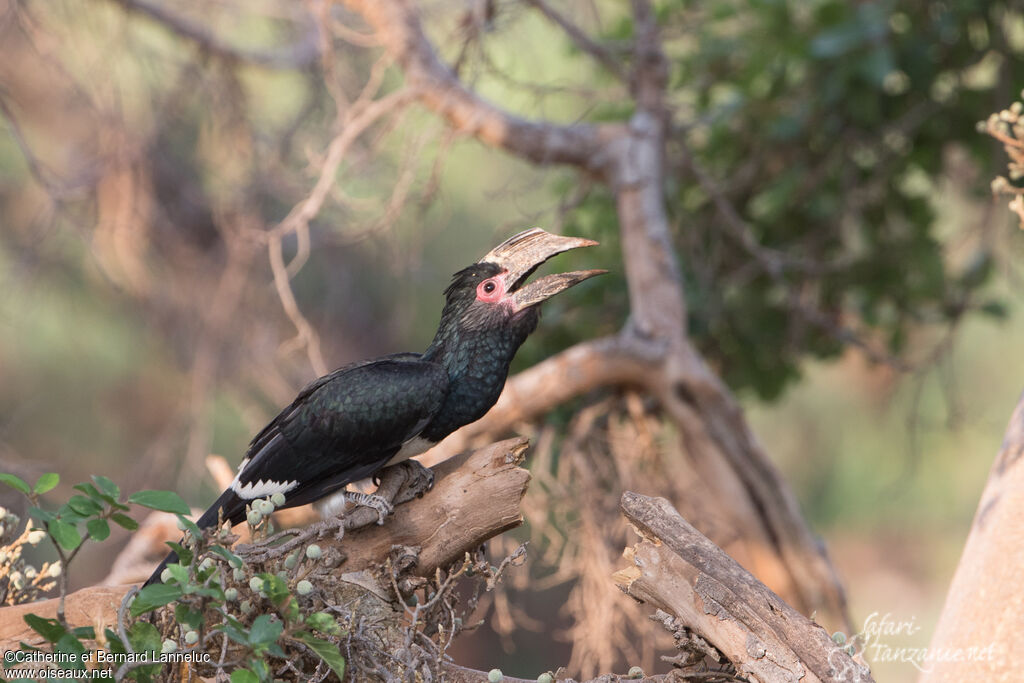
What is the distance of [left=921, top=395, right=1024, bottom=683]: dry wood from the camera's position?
187 centimetres

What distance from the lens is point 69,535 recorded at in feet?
4.99

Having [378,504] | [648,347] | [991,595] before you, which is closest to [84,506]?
[378,504]

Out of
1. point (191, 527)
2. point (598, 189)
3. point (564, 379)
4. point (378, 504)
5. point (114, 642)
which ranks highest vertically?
point (598, 189)

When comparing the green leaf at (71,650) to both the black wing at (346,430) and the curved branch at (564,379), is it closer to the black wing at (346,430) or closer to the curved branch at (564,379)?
the black wing at (346,430)

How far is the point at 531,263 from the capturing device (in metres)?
1.96

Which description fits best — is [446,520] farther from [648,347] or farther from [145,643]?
[648,347]

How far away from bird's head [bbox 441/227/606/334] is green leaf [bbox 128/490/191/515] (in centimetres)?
68

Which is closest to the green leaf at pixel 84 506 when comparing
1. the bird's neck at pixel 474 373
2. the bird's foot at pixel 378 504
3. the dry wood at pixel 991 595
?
the bird's foot at pixel 378 504

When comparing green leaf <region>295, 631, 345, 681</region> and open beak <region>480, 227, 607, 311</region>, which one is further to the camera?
A: open beak <region>480, 227, 607, 311</region>

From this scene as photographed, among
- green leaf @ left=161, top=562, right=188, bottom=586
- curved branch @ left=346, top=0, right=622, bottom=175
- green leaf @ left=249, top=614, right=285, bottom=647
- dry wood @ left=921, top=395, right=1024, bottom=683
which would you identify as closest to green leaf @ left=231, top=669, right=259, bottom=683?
green leaf @ left=249, top=614, right=285, bottom=647

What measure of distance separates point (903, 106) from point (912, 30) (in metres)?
0.28

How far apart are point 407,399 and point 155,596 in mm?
604

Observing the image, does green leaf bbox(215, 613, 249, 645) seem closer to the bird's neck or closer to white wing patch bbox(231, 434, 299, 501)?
white wing patch bbox(231, 434, 299, 501)

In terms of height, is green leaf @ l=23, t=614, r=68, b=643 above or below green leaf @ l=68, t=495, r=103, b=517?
below
